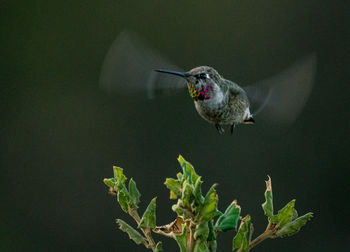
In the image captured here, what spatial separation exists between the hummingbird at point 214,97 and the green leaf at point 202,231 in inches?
33.2

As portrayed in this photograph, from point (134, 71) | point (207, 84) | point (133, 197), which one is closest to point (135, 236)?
point (133, 197)

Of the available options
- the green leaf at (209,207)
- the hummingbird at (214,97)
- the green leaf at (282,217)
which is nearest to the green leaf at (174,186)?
the green leaf at (209,207)

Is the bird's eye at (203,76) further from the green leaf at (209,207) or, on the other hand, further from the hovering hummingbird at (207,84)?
the green leaf at (209,207)

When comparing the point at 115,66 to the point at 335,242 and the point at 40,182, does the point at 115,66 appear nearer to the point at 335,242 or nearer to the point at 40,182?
the point at 335,242

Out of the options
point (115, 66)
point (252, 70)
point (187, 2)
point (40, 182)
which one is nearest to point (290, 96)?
point (115, 66)

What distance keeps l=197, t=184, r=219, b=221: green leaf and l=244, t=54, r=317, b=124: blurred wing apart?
0.89m

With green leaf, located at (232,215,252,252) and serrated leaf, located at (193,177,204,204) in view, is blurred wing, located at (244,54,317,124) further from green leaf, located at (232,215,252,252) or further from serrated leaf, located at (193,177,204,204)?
serrated leaf, located at (193,177,204,204)

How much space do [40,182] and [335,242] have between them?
3291 mm

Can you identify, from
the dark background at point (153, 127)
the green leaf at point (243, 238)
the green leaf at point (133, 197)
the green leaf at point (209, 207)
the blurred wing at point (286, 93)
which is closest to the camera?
the green leaf at point (209, 207)

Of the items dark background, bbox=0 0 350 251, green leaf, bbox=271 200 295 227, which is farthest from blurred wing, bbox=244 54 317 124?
dark background, bbox=0 0 350 251

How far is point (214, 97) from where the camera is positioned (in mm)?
2154

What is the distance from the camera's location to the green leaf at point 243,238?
131cm

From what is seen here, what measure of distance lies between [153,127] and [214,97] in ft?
14.0

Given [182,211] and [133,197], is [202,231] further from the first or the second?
[133,197]
